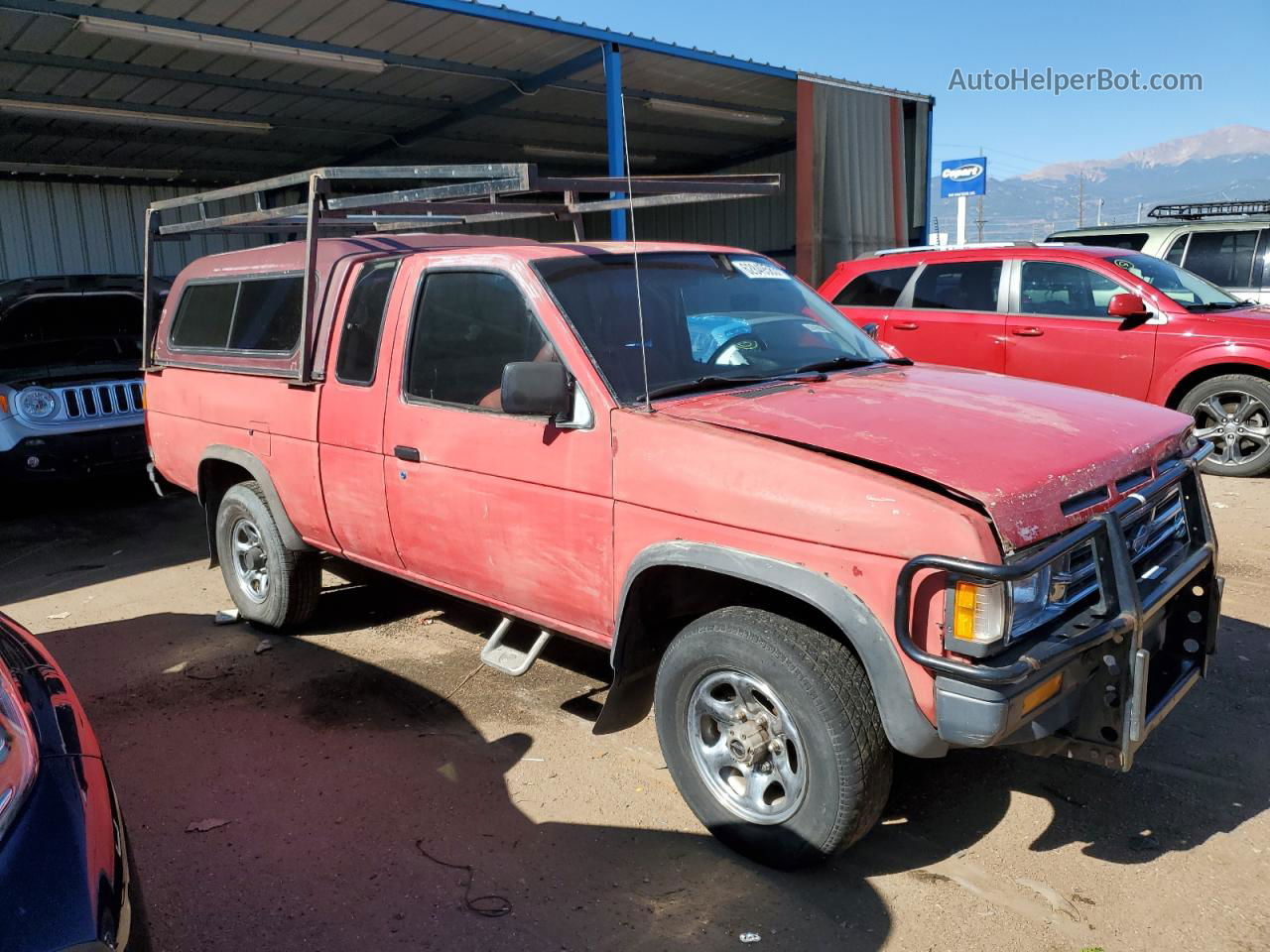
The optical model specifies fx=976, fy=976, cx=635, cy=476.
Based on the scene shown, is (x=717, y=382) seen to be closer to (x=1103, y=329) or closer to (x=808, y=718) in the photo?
(x=808, y=718)

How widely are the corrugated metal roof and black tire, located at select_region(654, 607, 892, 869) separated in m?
8.21

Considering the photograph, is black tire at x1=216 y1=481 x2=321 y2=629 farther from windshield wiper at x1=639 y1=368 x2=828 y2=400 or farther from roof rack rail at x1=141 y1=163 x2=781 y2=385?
windshield wiper at x1=639 y1=368 x2=828 y2=400

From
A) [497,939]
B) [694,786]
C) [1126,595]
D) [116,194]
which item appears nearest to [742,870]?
[694,786]

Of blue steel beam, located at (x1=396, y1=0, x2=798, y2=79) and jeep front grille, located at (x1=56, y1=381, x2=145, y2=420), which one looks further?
blue steel beam, located at (x1=396, y1=0, x2=798, y2=79)

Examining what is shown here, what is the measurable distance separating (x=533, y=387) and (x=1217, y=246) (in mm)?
9372

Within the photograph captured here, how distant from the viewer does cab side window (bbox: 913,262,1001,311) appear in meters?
8.31

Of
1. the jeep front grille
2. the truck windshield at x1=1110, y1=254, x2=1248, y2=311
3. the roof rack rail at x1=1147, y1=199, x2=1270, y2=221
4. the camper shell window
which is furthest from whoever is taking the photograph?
the roof rack rail at x1=1147, y1=199, x2=1270, y2=221

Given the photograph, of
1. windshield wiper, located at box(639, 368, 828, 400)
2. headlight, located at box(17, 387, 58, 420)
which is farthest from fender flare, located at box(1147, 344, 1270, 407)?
headlight, located at box(17, 387, 58, 420)

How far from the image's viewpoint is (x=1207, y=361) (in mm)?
7539

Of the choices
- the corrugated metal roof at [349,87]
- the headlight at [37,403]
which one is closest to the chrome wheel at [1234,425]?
the corrugated metal roof at [349,87]

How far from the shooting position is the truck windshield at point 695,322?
3512mm

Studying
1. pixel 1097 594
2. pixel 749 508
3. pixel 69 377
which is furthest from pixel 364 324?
pixel 69 377

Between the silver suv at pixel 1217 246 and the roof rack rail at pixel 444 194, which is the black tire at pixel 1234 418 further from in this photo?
the roof rack rail at pixel 444 194

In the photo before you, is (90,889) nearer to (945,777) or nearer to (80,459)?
(945,777)
